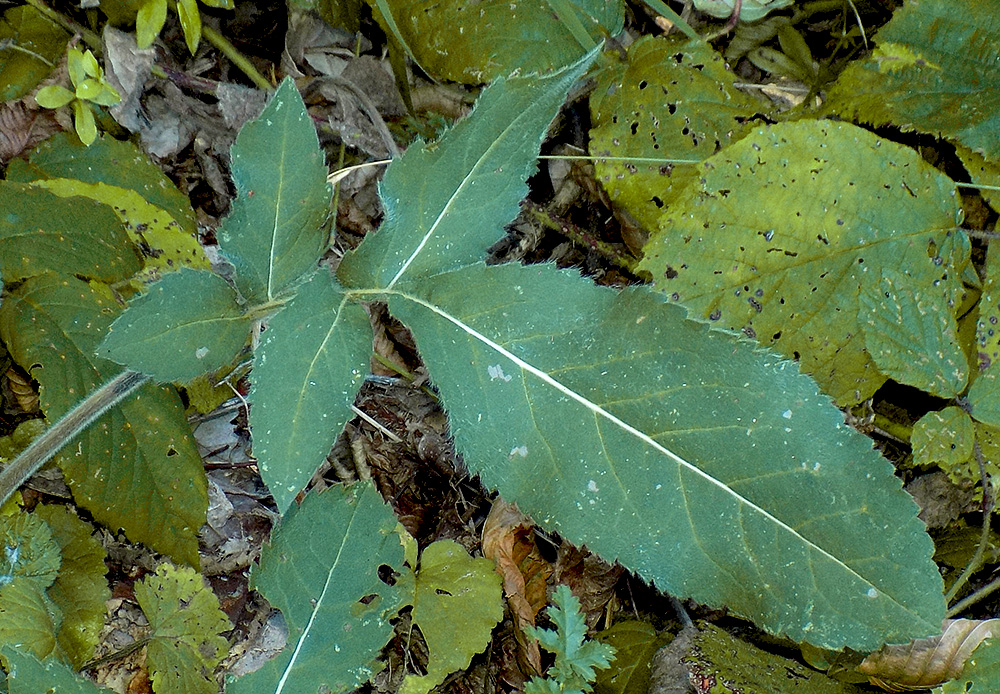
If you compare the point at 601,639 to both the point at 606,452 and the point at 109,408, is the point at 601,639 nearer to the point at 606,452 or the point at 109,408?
the point at 606,452

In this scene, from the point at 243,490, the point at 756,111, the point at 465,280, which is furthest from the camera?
the point at 243,490

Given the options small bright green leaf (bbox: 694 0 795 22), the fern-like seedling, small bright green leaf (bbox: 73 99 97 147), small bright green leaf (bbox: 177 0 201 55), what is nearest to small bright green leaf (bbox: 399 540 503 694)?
the fern-like seedling

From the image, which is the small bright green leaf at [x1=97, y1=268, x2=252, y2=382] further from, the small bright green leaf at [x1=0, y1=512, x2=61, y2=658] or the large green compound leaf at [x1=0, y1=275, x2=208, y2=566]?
the small bright green leaf at [x1=0, y1=512, x2=61, y2=658]

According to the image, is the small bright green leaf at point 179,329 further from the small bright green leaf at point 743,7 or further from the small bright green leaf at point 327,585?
the small bright green leaf at point 743,7

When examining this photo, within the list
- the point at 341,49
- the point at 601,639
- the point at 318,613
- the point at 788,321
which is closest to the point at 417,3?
the point at 341,49

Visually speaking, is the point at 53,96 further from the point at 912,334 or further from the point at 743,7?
the point at 912,334

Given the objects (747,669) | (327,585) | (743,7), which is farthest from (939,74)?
(327,585)
